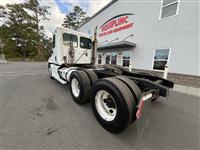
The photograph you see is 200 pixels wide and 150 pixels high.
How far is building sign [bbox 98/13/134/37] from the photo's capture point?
959cm

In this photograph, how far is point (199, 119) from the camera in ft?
8.97

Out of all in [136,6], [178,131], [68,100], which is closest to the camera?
[178,131]

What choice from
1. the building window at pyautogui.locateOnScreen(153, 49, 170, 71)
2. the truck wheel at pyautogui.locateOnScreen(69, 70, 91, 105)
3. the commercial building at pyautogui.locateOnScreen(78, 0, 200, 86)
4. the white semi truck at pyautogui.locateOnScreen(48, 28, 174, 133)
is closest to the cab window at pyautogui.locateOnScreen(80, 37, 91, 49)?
the white semi truck at pyautogui.locateOnScreen(48, 28, 174, 133)

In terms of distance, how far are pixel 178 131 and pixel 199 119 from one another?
1109 millimetres

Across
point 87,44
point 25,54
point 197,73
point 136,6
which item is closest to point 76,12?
point 25,54

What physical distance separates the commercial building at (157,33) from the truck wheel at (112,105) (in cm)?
630

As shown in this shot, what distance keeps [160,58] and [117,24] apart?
240 inches

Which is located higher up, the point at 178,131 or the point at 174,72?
the point at 174,72

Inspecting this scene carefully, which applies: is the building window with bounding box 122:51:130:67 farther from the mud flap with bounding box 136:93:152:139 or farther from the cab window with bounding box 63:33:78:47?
the mud flap with bounding box 136:93:152:139

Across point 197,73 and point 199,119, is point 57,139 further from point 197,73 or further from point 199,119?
point 197,73

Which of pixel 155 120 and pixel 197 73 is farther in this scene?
pixel 197 73

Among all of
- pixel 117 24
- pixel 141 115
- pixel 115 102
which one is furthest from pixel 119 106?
pixel 117 24

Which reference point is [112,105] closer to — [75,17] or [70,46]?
[70,46]

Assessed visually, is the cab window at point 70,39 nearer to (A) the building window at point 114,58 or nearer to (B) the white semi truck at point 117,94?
(B) the white semi truck at point 117,94
